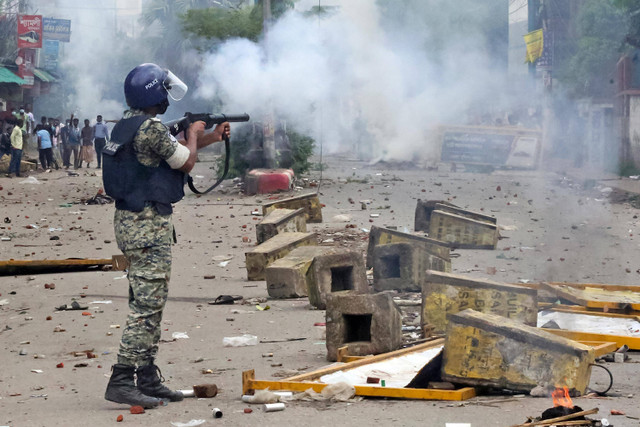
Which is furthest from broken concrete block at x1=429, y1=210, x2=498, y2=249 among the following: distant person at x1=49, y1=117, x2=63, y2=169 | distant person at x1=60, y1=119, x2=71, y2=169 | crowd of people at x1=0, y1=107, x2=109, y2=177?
distant person at x1=49, y1=117, x2=63, y2=169

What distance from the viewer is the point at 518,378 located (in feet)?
14.3

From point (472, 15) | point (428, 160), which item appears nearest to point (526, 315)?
point (428, 160)

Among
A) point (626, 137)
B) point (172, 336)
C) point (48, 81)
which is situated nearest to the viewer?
point (172, 336)

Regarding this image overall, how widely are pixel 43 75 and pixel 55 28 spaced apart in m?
4.27

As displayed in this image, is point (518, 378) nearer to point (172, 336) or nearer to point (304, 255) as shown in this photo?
point (172, 336)

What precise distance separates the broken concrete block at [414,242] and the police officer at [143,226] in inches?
148

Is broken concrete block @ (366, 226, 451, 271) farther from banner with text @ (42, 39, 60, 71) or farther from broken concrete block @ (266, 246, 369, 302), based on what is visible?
banner with text @ (42, 39, 60, 71)

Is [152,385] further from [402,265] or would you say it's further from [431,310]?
[402,265]

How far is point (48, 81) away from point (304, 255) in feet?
117

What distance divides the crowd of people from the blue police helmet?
1706cm

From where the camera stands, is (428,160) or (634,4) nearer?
(634,4)

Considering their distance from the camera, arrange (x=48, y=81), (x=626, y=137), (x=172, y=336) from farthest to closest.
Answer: (x=48, y=81), (x=626, y=137), (x=172, y=336)

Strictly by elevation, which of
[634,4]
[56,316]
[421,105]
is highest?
[634,4]

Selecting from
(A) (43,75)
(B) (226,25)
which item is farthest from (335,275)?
(A) (43,75)
